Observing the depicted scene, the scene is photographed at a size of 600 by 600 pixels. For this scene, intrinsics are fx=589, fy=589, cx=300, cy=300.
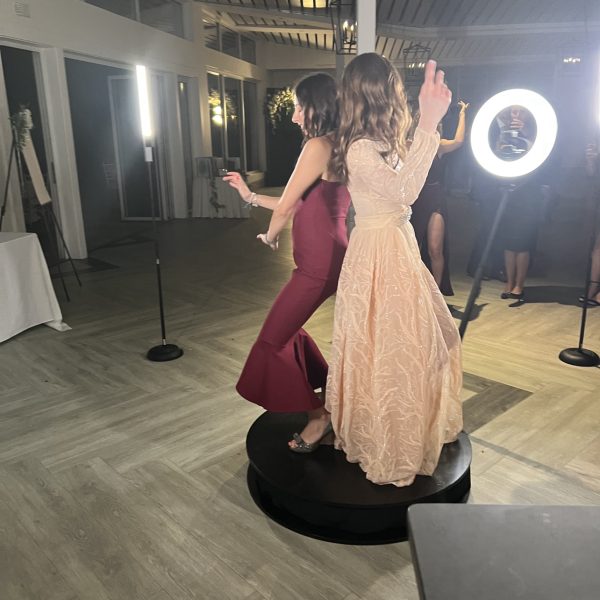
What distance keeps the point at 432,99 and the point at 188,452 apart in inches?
68.5

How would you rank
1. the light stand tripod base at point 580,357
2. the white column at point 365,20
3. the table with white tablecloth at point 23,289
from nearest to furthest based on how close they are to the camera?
1. the light stand tripod base at point 580,357
2. the white column at point 365,20
3. the table with white tablecloth at point 23,289

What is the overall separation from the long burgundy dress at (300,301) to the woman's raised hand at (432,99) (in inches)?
16.6

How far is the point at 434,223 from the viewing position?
4.78 metres

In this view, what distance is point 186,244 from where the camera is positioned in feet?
23.9

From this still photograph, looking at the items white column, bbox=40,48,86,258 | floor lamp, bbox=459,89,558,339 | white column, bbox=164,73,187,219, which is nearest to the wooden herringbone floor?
floor lamp, bbox=459,89,558,339

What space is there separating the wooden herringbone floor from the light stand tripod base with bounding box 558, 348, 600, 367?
10cm

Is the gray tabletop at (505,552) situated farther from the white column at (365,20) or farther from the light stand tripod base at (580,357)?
the white column at (365,20)

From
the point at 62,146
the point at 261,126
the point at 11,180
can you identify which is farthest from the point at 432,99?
the point at 261,126

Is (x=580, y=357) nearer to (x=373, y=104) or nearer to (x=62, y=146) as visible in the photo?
(x=373, y=104)

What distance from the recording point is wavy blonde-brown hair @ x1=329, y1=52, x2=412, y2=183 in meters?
1.79

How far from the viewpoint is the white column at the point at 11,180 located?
17.2 ft

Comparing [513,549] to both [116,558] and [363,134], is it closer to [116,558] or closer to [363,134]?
[363,134]

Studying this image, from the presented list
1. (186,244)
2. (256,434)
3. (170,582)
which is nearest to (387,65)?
(256,434)

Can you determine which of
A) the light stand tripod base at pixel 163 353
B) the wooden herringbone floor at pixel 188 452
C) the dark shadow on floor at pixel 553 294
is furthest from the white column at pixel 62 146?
the dark shadow on floor at pixel 553 294
